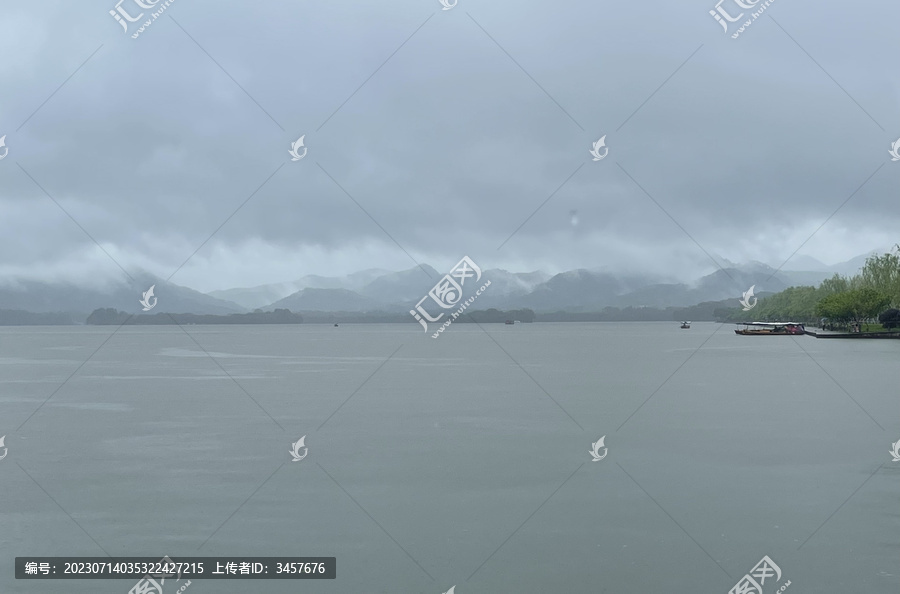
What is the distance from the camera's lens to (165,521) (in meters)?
11.5

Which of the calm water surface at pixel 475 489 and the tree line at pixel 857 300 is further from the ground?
the tree line at pixel 857 300

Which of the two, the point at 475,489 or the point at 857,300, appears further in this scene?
the point at 857,300

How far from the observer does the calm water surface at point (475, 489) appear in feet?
31.7

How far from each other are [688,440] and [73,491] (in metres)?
11.9

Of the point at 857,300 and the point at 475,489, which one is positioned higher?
the point at 857,300

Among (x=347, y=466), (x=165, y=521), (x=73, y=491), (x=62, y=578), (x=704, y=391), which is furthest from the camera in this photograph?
(x=704, y=391)

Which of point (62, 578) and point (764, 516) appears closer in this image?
point (62, 578)

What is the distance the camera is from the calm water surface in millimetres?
9672

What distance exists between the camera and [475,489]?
13406mm

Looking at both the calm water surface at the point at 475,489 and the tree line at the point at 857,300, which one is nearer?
the calm water surface at the point at 475,489

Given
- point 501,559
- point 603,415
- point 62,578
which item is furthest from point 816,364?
point 62,578

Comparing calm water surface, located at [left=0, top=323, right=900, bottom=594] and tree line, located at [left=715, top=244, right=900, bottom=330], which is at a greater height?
tree line, located at [left=715, top=244, right=900, bottom=330]

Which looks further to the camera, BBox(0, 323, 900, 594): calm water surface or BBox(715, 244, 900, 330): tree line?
BBox(715, 244, 900, 330): tree line

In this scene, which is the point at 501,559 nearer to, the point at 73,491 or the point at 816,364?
the point at 73,491
